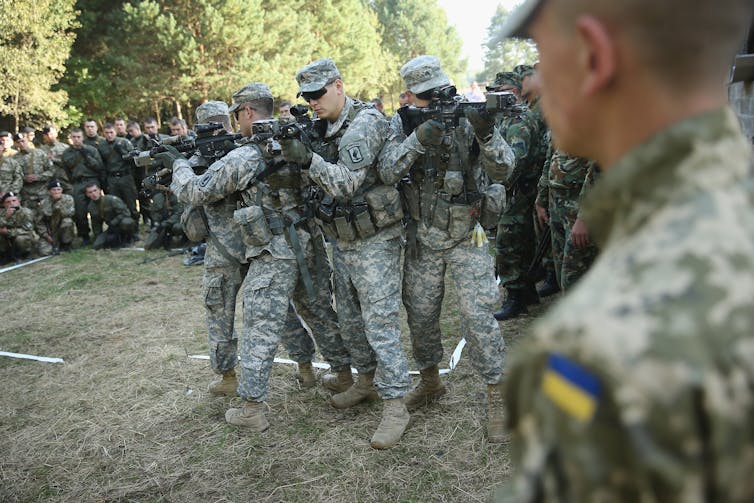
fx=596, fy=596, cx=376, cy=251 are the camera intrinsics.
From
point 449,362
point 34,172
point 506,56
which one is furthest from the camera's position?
point 506,56

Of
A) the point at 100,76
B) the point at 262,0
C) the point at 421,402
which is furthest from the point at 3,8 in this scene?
the point at 421,402

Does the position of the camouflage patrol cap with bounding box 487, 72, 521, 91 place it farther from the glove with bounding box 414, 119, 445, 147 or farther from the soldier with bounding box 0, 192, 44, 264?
the soldier with bounding box 0, 192, 44, 264

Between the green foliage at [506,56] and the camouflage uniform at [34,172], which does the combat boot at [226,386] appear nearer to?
the camouflage uniform at [34,172]

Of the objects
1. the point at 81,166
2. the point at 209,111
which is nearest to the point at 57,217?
→ the point at 81,166

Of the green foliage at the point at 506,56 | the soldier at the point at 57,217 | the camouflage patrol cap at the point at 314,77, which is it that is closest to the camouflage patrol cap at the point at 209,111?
the camouflage patrol cap at the point at 314,77

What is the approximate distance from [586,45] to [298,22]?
23337 millimetres

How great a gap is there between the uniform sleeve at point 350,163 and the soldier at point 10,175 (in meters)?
8.53

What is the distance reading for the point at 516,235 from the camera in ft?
17.6

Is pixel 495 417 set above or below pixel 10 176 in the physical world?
below

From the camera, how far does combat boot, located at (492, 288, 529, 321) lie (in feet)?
17.2

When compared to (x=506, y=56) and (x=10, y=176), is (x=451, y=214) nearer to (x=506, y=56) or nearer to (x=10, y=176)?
(x=10, y=176)

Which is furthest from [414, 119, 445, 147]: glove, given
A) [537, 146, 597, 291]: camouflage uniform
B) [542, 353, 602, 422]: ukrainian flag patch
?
[542, 353, 602, 422]: ukrainian flag patch

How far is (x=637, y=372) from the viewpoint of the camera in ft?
2.12

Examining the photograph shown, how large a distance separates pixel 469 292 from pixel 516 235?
6.74 ft
